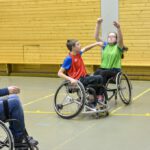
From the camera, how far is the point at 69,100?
533 centimetres

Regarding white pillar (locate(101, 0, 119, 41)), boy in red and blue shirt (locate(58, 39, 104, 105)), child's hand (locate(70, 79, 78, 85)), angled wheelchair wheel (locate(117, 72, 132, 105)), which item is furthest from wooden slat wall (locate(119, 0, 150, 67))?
child's hand (locate(70, 79, 78, 85))

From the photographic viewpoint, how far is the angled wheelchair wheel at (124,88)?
5.75m

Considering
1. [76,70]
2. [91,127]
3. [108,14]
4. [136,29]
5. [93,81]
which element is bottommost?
[91,127]

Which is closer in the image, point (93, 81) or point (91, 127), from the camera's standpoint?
point (91, 127)

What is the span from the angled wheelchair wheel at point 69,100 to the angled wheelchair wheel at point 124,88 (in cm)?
64

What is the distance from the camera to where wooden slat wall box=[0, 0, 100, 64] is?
8906 millimetres

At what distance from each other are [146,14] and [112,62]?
9.46ft

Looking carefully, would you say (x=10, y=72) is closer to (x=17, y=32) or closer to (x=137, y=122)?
(x=17, y=32)

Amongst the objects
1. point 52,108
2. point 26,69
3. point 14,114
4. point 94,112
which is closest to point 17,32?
point 26,69

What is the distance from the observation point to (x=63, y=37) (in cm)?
912

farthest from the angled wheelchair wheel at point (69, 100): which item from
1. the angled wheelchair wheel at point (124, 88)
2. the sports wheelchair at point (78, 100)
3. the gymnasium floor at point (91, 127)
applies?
the angled wheelchair wheel at point (124, 88)

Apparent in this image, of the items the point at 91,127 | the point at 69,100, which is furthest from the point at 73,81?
the point at 91,127

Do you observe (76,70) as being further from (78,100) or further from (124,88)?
(124,88)

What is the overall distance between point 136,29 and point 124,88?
2.91 m
